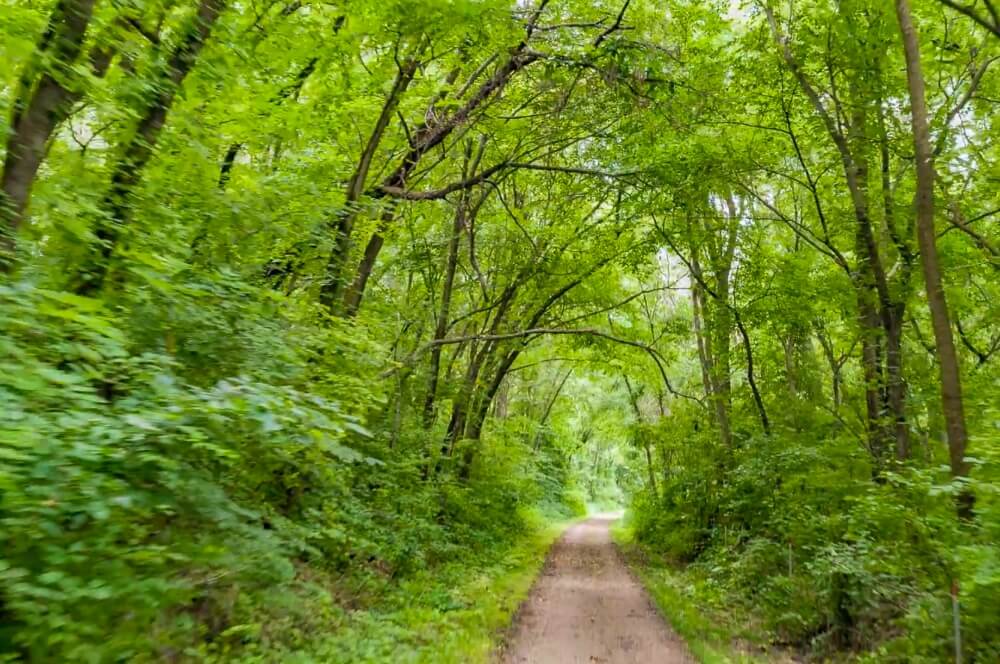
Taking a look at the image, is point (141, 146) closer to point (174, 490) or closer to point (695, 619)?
point (174, 490)

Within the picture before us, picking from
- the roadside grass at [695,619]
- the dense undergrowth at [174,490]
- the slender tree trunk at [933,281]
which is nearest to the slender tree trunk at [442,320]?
the dense undergrowth at [174,490]

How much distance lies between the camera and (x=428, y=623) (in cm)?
752

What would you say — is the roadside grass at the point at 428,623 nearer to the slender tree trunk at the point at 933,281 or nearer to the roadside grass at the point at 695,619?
the roadside grass at the point at 695,619

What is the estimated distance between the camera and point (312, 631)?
6.25m

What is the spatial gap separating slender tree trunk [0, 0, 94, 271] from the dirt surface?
6081 mm

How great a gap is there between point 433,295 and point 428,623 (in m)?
8.07

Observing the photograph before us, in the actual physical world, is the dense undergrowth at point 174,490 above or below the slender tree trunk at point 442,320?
below

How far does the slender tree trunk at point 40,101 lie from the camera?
387 centimetres

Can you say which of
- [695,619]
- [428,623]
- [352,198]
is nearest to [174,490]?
[428,623]

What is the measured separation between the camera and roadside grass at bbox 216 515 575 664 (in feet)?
19.3

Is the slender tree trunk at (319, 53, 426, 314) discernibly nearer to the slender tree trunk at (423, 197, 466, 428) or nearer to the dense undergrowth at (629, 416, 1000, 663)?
the slender tree trunk at (423, 197, 466, 428)

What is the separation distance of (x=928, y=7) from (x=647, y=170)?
4275 millimetres

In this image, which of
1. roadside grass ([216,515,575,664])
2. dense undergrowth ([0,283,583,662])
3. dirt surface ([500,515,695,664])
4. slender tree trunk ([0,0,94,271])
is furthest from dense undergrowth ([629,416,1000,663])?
slender tree trunk ([0,0,94,271])

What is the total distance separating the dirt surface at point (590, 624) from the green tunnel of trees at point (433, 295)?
5.32 ft
